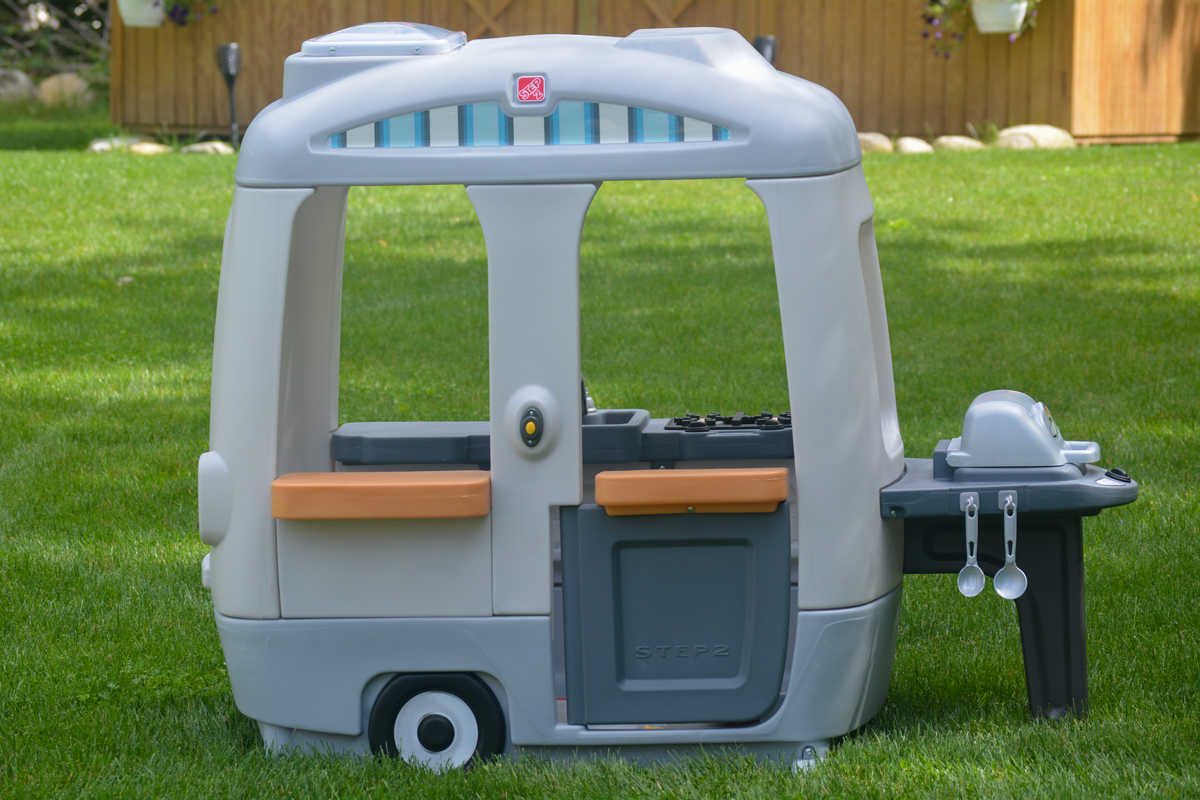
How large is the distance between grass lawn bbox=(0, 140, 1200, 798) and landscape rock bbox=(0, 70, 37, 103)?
9863 mm

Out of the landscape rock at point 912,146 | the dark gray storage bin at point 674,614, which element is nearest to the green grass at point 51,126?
the landscape rock at point 912,146

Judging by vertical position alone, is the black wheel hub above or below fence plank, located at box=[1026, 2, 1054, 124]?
below

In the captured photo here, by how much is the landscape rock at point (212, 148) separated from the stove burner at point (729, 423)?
1099 centimetres

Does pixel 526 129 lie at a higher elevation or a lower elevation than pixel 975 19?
lower

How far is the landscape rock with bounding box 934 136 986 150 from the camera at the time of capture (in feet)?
41.5

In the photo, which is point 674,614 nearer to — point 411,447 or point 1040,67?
point 411,447

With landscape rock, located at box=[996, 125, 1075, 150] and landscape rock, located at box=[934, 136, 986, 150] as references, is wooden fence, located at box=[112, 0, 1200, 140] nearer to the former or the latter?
landscape rock, located at box=[996, 125, 1075, 150]

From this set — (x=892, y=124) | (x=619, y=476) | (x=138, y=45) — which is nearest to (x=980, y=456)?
(x=619, y=476)

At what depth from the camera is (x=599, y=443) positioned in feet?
9.89

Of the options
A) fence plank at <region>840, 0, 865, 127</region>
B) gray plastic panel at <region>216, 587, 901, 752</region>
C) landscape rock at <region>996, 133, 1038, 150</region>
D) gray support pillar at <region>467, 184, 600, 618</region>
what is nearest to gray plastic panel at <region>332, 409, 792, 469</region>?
gray support pillar at <region>467, 184, 600, 618</region>

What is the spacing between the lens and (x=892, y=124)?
13.4m

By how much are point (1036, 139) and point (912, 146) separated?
112 centimetres

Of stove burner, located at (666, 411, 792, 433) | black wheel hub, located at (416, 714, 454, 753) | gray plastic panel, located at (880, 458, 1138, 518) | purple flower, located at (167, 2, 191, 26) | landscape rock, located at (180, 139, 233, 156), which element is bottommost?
black wheel hub, located at (416, 714, 454, 753)

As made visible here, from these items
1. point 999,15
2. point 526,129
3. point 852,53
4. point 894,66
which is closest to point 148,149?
point 852,53
